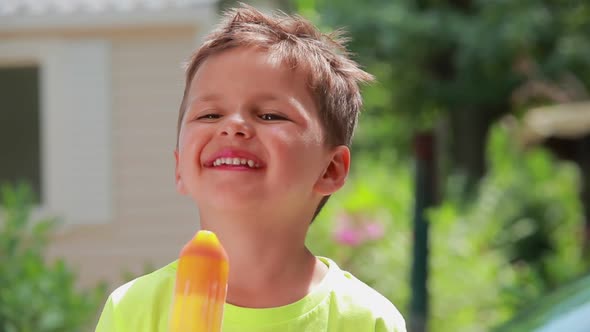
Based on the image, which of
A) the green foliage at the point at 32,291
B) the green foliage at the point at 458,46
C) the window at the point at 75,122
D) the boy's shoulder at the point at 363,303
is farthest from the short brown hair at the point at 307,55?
the green foliage at the point at 458,46

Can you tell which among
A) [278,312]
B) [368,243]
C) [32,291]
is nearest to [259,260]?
[278,312]

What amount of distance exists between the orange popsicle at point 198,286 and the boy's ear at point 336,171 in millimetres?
460

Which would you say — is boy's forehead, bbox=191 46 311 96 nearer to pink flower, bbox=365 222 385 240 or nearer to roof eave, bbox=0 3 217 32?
roof eave, bbox=0 3 217 32

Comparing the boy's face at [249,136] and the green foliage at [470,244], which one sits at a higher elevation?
the boy's face at [249,136]

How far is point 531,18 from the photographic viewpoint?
10.3 metres

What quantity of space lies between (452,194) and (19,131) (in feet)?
23.1

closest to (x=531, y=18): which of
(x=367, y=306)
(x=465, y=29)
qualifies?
(x=465, y=29)

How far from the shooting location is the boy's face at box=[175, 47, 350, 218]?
182 cm

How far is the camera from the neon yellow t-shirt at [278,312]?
1853 mm

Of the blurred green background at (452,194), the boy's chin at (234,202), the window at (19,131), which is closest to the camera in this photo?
the boy's chin at (234,202)

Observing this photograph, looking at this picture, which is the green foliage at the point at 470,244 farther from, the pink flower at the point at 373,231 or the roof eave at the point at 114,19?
the roof eave at the point at 114,19

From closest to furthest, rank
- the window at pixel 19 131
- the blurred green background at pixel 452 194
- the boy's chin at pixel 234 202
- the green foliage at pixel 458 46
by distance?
the boy's chin at pixel 234 202 → the blurred green background at pixel 452 194 → the window at pixel 19 131 → the green foliage at pixel 458 46

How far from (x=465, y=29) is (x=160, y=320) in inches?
356

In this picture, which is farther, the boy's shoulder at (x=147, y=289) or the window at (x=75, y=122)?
the window at (x=75, y=122)
